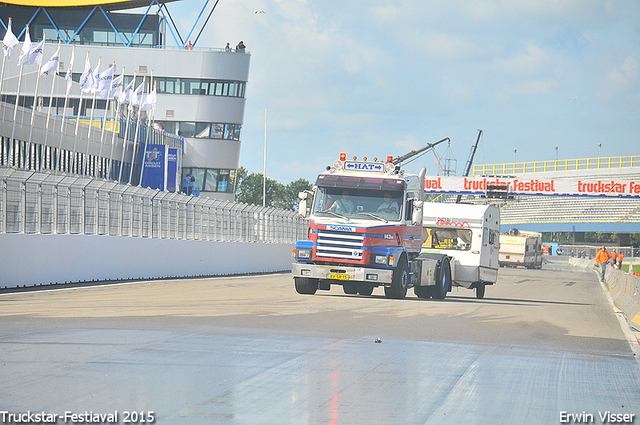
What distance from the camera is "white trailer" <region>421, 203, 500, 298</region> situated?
2430 centimetres

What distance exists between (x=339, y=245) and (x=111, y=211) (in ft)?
29.7

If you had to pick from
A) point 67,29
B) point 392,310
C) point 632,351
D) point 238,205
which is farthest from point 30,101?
point 632,351

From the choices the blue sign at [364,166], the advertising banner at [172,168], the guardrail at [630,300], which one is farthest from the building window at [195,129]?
the blue sign at [364,166]

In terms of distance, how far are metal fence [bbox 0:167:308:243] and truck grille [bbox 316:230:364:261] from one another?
775 centimetres

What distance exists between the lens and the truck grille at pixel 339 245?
20125 mm

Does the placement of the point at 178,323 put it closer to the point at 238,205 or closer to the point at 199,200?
the point at 199,200

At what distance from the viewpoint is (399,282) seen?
67.8 feet

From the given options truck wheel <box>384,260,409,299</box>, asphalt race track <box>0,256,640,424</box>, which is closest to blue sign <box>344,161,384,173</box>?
truck wheel <box>384,260,409,299</box>

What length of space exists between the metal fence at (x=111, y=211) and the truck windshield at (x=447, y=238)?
9.94 meters

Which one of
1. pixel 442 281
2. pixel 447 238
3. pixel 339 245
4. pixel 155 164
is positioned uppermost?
pixel 155 164

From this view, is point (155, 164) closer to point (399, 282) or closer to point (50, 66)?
point (50, 66)

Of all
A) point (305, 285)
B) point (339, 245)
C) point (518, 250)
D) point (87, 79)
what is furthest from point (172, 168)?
point (339, 245)

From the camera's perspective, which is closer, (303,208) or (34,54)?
(303,208)

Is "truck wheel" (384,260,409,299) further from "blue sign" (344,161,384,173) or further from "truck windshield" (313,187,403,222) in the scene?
"blue sign" (344,161,384,173)
